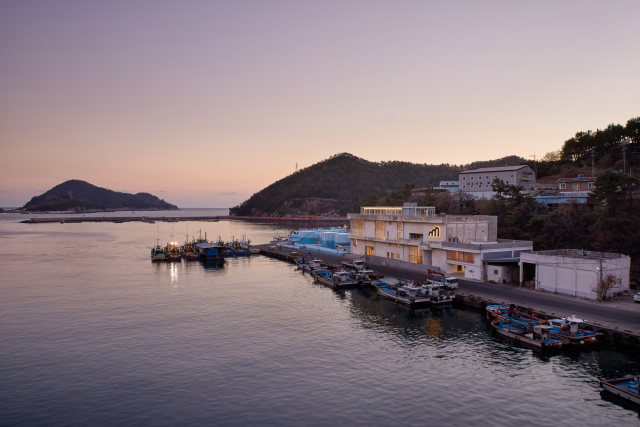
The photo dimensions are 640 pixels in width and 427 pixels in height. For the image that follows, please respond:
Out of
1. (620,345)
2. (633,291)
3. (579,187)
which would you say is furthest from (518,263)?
(579,187)

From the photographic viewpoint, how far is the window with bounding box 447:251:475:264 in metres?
58.1

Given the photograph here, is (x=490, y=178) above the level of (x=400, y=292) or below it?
above

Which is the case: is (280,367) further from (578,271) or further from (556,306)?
(578,271)

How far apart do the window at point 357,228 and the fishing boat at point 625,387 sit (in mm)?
54605

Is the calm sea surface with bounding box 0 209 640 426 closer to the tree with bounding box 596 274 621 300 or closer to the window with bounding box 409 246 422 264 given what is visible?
the tree with bounding box 596 274 621 300

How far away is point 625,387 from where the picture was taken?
27.1 m

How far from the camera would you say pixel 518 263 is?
182ft

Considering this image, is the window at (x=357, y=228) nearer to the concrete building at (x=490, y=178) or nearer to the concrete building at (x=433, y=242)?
the concrete building at (x=433, y=242)

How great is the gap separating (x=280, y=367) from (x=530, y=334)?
21741mm

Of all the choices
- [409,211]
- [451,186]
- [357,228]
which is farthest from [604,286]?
[451,186]

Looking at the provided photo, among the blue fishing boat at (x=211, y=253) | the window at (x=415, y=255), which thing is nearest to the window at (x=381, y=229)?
the window at (x=415, y=255)

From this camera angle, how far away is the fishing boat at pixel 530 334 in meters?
35.2

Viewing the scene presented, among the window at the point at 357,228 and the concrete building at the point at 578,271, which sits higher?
the window at the point at 357,228

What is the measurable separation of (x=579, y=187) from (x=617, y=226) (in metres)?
36.0
